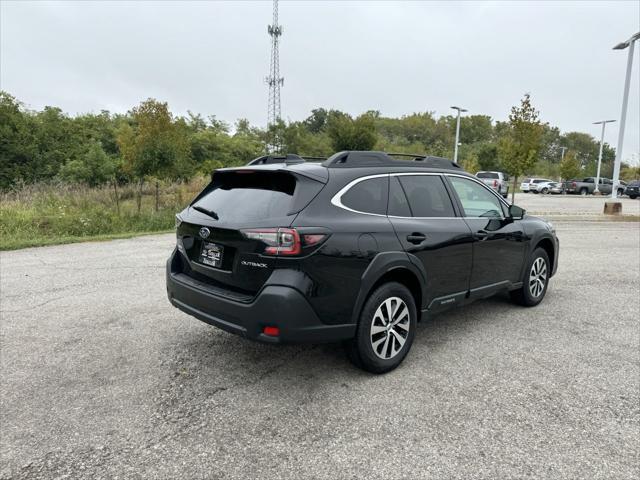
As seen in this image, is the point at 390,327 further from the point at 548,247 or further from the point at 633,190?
the point at 633,190

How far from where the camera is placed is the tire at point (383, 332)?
332 centimetres

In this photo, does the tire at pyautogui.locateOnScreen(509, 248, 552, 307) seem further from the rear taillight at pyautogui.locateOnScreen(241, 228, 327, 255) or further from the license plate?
the license plate

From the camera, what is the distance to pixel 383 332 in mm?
3479

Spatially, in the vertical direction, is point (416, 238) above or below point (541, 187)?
below

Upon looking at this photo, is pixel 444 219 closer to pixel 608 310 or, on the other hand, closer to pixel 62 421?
pixel 608 310

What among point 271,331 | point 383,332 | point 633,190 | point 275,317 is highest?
point 633,190

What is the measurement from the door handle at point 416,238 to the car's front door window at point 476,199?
86cm

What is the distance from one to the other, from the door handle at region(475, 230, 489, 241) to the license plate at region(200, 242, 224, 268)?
8.15 ft

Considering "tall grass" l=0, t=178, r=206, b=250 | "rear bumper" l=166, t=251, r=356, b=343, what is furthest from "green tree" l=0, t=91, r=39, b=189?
"rear bumper" l=166, t=251, r=356, b=343

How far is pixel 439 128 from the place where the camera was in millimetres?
97062

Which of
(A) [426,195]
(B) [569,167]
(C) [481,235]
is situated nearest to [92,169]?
(A) [426,195]

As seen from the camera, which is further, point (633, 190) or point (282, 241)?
point (633, 190)

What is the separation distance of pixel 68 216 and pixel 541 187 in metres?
44.0

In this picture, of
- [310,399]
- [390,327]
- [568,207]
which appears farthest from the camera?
[568,207]
